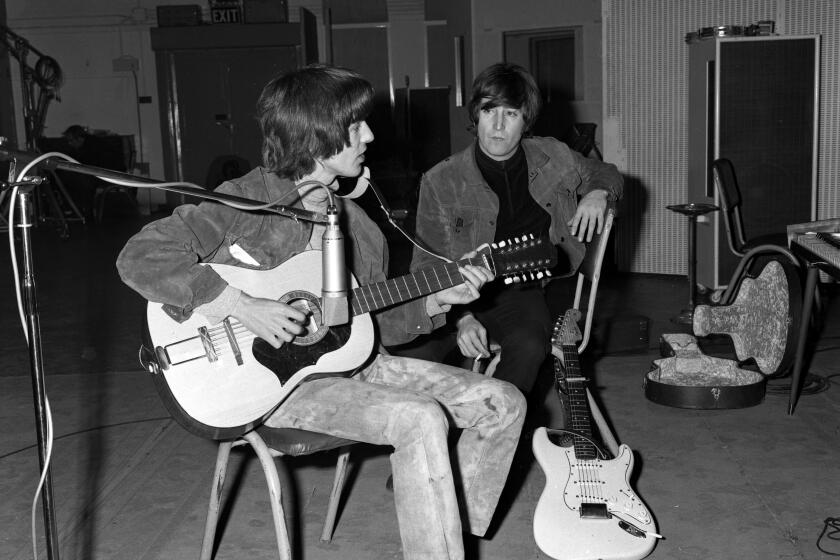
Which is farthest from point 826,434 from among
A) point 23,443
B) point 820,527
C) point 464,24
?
point 464,24

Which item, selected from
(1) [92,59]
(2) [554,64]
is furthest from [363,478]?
(1) [92,59]

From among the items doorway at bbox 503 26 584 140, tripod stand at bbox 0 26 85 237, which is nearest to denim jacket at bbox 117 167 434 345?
doorway at bbox 503 26 584 140

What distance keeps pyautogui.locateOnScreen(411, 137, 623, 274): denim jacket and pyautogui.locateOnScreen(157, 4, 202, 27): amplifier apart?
9.50 meters

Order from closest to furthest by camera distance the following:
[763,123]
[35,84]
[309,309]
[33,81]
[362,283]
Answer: [309,309] < [362,283] < [763,123] < [33,81] < [35,84]

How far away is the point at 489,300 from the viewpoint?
2.89 meters

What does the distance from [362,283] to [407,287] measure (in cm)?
22

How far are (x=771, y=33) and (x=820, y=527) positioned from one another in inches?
147

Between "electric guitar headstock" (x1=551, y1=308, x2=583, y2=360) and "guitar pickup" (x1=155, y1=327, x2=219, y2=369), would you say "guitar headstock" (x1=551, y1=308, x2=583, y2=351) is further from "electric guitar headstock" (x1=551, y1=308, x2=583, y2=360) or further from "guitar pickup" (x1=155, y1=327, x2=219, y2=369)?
"guitar pickup" (x1=155, y1=327, x2=219, y2=369)

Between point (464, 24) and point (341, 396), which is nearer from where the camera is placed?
point (341, 396)

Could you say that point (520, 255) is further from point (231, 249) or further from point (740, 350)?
point (740, 350)

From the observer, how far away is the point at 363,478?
2.88 metres

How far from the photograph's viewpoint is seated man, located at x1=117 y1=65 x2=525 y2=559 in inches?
72.0

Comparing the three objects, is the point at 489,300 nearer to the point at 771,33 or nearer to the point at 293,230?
the point at 293,230

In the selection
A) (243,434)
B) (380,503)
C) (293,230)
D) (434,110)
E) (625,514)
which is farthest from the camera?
(434,110)
